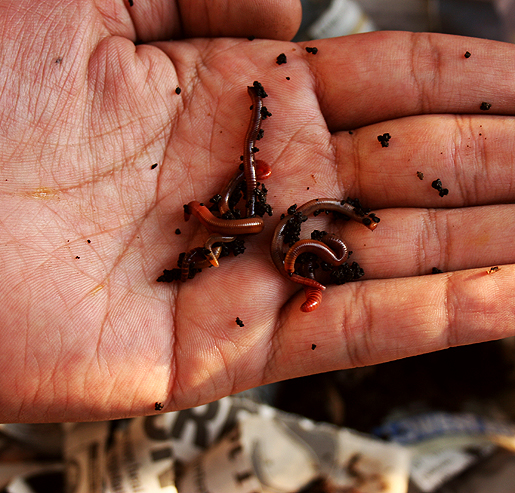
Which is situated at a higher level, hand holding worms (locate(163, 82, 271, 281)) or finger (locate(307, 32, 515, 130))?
finger (locate(307, 32, 515, 130))

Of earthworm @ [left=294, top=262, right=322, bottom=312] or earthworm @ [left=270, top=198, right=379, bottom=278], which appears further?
earthworm @ [left=270, top=198, right=379, bottom=278]

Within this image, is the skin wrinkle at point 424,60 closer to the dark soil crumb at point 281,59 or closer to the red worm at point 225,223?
the dark soil crumb at point 281,59

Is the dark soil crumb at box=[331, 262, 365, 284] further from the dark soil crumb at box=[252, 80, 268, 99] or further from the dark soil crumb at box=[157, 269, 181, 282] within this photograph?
the dark soil crumb at box=[252, 80, 268, 99]

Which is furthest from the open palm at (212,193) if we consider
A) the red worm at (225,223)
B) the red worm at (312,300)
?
the red worm at (225,223)

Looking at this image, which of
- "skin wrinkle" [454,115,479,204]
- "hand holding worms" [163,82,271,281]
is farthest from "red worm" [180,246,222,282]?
"skin wrinkle" [454,115,479,204]

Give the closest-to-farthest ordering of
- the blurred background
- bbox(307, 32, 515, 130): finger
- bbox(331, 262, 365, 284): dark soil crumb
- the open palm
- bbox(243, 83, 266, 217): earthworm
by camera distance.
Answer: the open palm → bbox(331, 262, 365, 284): dark soil crumb → bbox(243, 83, 266, 217): earthworm → bbox(307, 32, 515, 130): finger → the blurred background

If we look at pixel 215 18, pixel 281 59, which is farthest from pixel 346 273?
pixel 215 18
